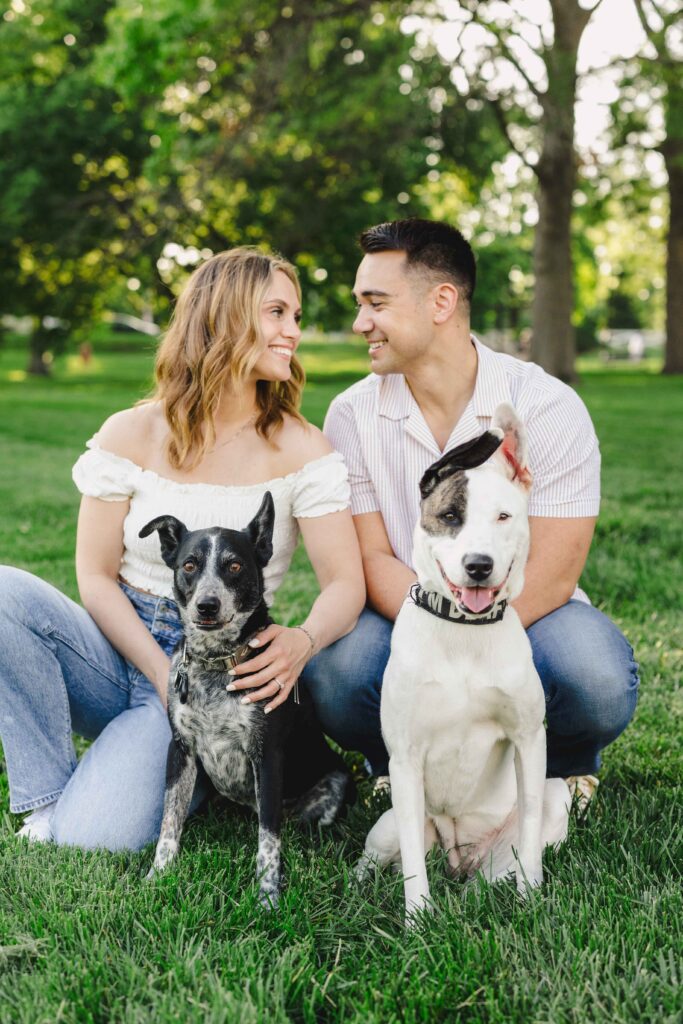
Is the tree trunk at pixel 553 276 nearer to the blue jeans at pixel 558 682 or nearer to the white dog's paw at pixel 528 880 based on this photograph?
the blue jeans at pixel 558 682

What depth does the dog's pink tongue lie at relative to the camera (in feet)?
8.12

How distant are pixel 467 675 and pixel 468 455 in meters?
0.59

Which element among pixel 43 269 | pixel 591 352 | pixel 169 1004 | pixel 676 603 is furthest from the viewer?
pixel 591 352

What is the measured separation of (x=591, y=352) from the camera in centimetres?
5144

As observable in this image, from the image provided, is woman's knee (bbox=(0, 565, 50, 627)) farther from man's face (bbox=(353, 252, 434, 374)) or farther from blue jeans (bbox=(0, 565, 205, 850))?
man's face (bbox=(353, 252, 434, 374))

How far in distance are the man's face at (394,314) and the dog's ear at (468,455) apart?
92 cm

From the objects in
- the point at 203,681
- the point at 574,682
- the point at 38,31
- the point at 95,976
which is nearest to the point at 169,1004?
the point at 95,976

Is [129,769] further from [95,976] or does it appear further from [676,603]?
[676,603]

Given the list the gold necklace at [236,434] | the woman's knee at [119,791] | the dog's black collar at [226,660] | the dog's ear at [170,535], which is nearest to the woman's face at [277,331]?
the gold necklace at [236,434]

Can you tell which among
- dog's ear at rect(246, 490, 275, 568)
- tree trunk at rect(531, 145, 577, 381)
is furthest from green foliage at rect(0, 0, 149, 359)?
dog's ear at rect(246, 490, 275, 568)

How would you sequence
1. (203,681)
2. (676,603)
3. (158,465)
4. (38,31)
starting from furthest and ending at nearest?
(38,31)
(676,603)
(158,465)
(203,681)

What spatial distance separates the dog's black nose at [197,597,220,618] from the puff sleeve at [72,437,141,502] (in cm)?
77

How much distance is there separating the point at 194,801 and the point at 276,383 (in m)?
1.46

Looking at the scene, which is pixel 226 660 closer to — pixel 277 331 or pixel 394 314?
pixel 277 331
